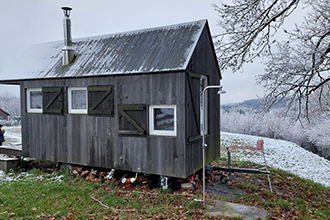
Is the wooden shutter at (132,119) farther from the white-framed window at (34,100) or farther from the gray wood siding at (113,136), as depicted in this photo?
the white-framed window at (34,100)

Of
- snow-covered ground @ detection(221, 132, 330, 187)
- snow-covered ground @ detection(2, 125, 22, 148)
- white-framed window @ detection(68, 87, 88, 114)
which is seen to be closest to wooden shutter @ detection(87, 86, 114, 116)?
white-framed window @ detection(68, 87, 88, 114)

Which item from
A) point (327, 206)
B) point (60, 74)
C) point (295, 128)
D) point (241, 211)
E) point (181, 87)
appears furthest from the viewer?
point (295, 128)

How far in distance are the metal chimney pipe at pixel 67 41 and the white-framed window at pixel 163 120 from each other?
4.26 metres

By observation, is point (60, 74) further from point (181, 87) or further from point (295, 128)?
point (295, 128)

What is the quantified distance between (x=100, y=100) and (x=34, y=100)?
3343 millimetres

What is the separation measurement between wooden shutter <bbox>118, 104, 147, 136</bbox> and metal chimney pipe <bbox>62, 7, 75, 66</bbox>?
329 centimetres

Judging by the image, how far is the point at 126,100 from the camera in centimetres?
801

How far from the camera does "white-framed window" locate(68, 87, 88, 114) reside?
8930 millimetres

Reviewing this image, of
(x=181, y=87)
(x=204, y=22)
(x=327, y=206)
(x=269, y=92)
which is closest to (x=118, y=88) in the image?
(x=181, y=87)

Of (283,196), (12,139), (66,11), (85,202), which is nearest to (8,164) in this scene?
(85,202)

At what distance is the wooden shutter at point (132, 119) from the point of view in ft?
25.2

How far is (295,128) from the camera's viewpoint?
96.3ft

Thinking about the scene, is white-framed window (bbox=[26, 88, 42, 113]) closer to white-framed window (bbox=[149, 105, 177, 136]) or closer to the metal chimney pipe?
the metal chimney pipe

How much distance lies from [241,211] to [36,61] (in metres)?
9.54
